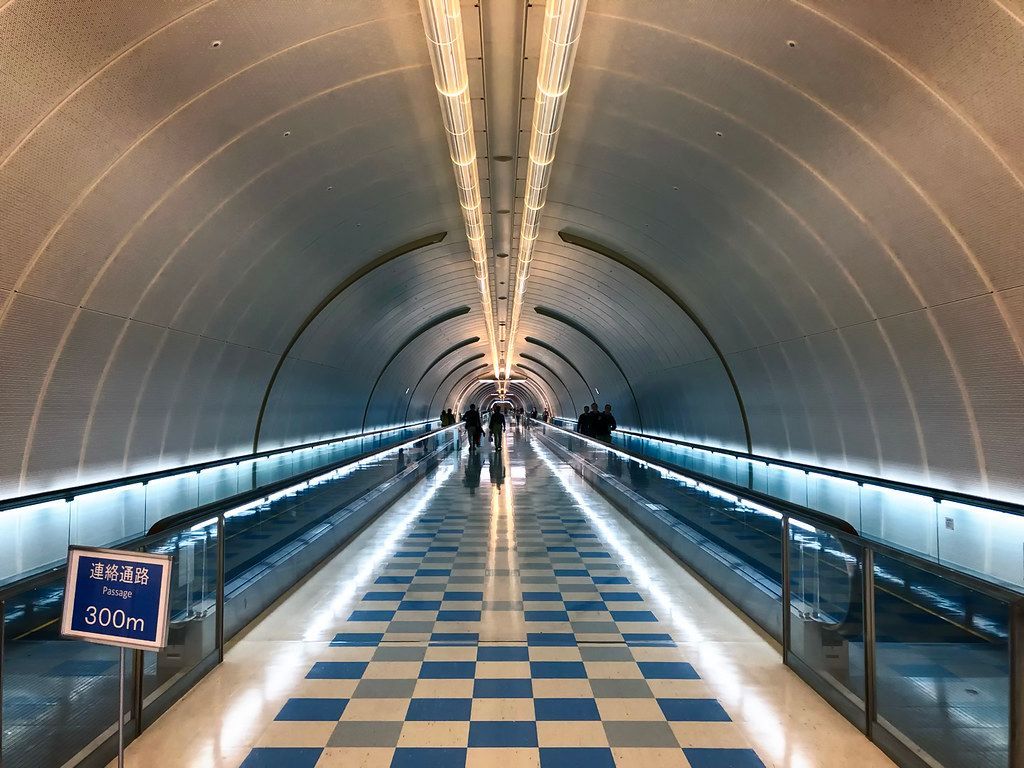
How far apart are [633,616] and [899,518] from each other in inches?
145

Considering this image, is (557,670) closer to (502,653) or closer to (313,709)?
(502,653)

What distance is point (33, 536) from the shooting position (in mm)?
6965

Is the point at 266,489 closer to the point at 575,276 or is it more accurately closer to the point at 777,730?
the point at 777,730

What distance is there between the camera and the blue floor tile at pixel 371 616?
6.18 meters

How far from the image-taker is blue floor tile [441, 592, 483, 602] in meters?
6.86

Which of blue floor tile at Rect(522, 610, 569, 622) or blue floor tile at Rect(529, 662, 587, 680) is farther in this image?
blue floor tile at Rect(522, 610, 569, 622)

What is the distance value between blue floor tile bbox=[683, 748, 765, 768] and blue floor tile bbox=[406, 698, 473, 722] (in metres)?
1.32

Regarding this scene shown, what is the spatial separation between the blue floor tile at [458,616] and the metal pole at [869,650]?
3222mm

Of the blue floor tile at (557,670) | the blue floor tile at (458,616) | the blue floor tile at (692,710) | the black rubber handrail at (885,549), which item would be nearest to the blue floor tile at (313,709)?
the blue floor tile at (557,670)

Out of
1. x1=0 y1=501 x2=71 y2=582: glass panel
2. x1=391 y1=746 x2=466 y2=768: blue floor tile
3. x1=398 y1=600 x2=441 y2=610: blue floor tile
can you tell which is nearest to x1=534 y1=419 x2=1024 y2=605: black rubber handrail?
x1=391 y1=746 x2=466 y2=768: blue floor tile

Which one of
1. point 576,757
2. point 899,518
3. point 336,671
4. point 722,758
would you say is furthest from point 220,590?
point 899,518

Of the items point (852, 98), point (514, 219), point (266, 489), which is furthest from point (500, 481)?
point (852, 98)

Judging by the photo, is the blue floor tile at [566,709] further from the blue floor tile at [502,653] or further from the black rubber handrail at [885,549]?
the black rubber handrail at [885,549]

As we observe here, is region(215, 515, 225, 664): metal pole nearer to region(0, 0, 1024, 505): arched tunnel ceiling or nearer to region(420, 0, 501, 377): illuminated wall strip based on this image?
region(0, 0, 1024, 505): arched tunnel ceiling
